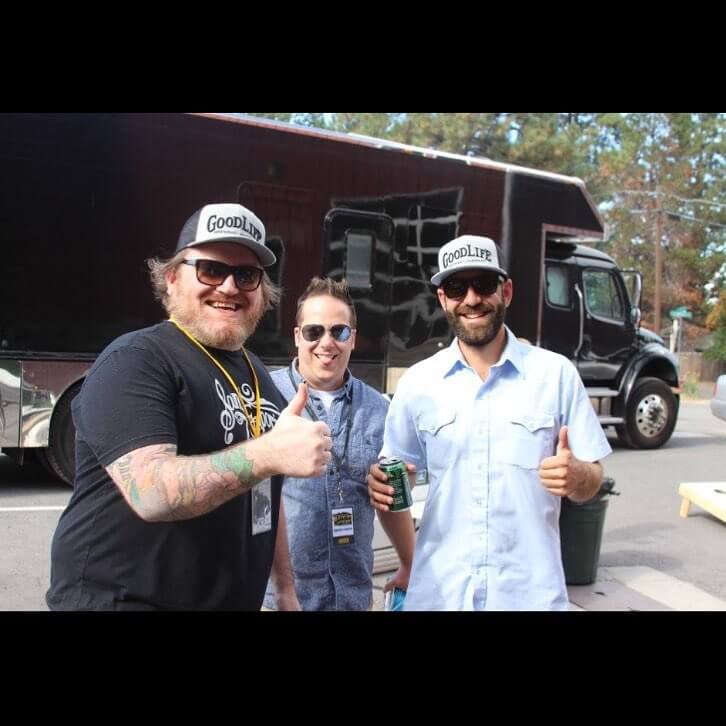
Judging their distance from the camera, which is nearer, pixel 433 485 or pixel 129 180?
pixel 433 485

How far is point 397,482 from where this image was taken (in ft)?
6.98

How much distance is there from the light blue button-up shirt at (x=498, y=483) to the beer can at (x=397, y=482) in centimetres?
9

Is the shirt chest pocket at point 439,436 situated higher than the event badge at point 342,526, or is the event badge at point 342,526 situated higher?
Result: the shirt chest pocket at point 439,436

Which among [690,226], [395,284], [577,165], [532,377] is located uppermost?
[577,165]

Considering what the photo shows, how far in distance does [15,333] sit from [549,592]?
5.00 m

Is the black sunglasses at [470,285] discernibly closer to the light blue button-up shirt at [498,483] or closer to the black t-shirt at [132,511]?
the light blue button-up shirt at [498,483]

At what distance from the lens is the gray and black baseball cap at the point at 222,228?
1740 millimetres

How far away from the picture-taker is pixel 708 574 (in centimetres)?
491

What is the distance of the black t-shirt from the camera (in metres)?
1.46

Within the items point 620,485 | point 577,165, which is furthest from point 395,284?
point 577,165

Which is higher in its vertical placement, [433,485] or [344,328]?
[344,328]

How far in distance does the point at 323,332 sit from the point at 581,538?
106 inches

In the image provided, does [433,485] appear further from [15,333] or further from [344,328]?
[15,333]

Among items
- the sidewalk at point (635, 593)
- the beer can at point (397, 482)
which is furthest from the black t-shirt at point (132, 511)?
the sidewalk at point (635, 593)
